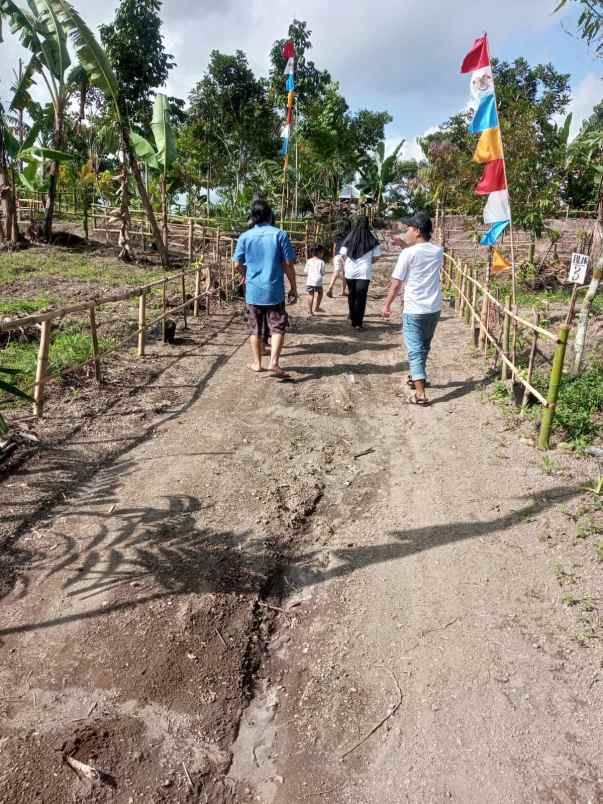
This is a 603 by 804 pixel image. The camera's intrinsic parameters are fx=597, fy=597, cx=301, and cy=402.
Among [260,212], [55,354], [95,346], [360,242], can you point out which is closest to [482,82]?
[360,242]

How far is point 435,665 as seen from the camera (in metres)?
2.32

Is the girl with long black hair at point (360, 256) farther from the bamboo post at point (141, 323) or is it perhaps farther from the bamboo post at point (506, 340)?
the bamboo post at point (141, 323)

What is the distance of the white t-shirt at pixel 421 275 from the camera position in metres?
5.05

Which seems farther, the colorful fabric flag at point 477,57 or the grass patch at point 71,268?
the grass patch at point 71,268

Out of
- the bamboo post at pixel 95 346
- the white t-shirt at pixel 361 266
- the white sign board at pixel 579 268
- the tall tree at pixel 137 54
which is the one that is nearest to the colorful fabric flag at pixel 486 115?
the white sign board at pixel 579 268

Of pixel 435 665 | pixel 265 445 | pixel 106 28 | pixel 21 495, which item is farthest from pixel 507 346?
pixel 106 28

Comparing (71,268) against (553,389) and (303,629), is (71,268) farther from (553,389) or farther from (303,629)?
(303,629)

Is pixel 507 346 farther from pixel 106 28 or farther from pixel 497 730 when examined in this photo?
pixel 106 28

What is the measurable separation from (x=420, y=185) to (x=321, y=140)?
7.70 meters

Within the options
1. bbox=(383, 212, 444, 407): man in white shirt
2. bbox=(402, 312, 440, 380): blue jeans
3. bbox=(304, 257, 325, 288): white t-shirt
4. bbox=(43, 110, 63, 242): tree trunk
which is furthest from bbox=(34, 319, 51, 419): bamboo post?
bbox=(43, 110, 63, 242): tree trunk

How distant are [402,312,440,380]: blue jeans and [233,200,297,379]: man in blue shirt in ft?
3.82

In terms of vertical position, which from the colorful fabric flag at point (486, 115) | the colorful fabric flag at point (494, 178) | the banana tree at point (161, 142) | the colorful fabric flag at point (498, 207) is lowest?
the colorful fabric flag at point (498, 207)

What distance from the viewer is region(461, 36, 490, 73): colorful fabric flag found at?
6223mm

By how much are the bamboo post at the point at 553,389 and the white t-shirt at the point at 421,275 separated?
1.32m
